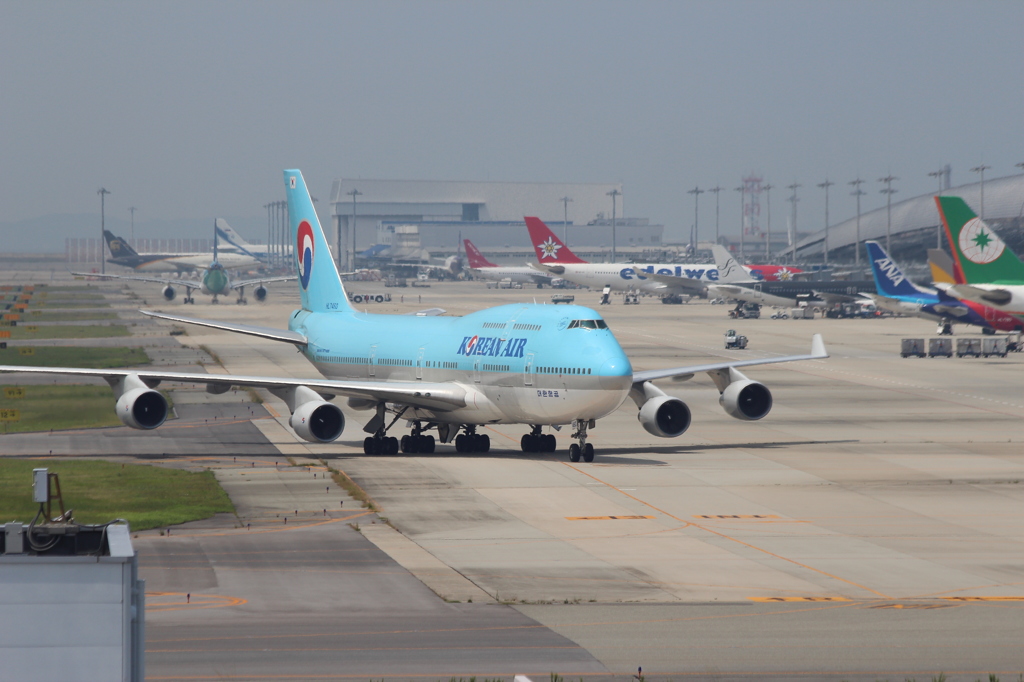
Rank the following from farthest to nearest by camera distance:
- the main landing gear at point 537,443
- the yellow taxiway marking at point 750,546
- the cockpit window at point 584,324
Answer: the main landing gear at point 537,443 < the cockpit window at point 584,324 < the yellow taxiway marking at point 750,546

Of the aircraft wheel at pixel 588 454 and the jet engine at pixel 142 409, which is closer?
the jet engine at pixel 142 409

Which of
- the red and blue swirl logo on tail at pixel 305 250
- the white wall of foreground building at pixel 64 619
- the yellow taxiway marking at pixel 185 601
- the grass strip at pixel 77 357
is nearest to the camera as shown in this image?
the white wall of foreground building at pixel 64 619

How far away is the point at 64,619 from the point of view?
11273 millimetres

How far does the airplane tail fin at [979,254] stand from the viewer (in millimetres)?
89812

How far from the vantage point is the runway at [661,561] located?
69.1 feet

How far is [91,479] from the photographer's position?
39062 millimetres

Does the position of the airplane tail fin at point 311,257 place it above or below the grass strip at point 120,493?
above

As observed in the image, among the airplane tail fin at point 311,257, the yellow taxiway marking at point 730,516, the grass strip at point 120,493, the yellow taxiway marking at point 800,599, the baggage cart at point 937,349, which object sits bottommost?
the yellow taxiway marking at point 800,599

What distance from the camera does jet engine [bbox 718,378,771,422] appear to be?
47.4 metres

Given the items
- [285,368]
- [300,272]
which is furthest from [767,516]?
[285,368]

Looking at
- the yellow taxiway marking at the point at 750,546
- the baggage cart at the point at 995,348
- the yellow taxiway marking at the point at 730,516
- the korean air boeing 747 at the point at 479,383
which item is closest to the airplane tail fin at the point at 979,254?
the baggage cart at the point at 995,348

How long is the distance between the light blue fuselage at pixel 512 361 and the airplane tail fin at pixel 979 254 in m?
51.4

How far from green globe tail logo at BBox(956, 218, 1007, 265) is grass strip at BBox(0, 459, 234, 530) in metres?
65.1

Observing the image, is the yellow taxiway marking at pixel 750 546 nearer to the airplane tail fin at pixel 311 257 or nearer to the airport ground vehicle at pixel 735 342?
the airplane tail fin at pixel 311 257
